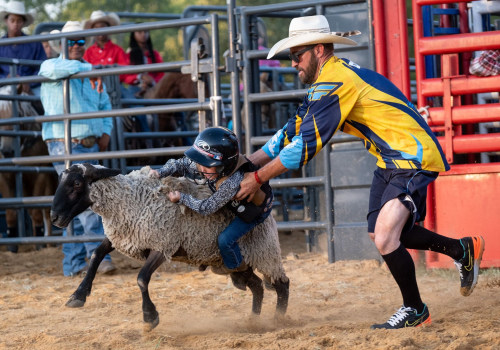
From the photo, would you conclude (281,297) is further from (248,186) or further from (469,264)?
(469,264)

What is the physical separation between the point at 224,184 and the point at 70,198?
979 millimetres

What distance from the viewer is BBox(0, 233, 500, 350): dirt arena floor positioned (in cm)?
385

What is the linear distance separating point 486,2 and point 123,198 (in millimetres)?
3730

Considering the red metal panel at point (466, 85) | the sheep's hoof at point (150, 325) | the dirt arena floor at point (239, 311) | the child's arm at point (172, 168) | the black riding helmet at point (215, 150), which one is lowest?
the dirt arena floor at point (239, 311)

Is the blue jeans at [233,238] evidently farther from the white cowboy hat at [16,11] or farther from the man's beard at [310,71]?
the white cowboy hat at [16,11]

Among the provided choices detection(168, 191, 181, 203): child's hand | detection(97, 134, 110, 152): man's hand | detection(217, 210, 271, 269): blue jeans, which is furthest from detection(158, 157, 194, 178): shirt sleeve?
detection(97, 134, 110, 152): man's hand

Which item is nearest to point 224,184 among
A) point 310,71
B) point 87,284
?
point 310,71

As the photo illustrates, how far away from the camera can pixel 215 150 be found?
4273 mm

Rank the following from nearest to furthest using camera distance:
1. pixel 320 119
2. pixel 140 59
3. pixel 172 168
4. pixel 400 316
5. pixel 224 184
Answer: pixel 320 119
pixel 400 316
pixel 224 184
pixel 172 168
pixel 140 59

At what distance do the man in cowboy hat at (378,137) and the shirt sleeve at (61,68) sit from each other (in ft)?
10.5

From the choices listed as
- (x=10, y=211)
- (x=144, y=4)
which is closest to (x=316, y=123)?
(x=10, y=211)

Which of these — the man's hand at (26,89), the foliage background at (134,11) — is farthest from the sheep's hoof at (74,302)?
the foliage background at (134,11)

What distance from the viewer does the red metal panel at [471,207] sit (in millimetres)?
5848

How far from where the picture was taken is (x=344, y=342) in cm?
367
